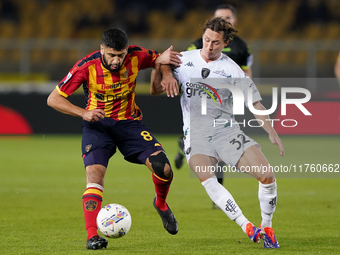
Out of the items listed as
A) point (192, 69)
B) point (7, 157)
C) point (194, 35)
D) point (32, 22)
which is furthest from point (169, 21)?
point (192, 69)

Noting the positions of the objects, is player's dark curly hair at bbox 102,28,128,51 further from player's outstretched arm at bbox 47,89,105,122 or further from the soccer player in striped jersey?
player's outstretched arm at bbox 47,89,105,122

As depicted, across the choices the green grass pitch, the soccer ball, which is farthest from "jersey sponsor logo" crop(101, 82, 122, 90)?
the green grass pitch

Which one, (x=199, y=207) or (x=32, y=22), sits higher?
(x=32, y=22)

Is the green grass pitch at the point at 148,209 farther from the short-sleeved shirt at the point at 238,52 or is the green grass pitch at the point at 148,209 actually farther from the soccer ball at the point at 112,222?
the short-sleeved shirt at the point at 238,52

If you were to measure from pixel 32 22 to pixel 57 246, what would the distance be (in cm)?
1776

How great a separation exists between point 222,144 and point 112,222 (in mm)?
1161

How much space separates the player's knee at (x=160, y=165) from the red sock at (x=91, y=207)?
534mm

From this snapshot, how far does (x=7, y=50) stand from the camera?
694 inches

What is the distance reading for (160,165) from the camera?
4918 mm

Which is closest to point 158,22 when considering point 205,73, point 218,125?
point 205,73

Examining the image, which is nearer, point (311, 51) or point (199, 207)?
point (199, 207)

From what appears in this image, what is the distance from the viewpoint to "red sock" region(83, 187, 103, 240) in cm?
462

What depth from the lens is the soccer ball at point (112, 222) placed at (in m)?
4.58

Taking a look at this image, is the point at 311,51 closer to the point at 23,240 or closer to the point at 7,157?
the point at 7,157
